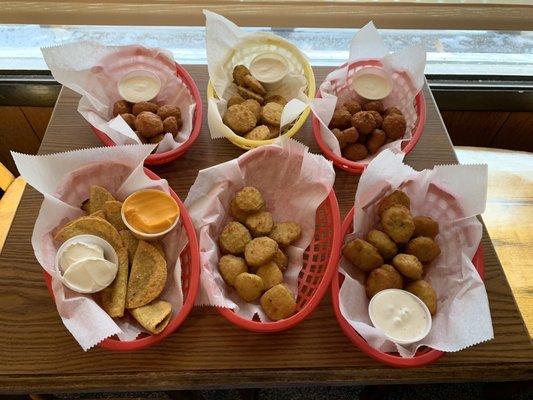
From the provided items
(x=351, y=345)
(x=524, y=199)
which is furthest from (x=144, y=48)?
(x=524, y=199)

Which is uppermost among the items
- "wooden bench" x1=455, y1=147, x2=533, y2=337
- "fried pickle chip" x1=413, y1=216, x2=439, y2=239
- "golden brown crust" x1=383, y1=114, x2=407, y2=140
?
"golden brown crust" x1=383, y1=114, x2=407, y2=140

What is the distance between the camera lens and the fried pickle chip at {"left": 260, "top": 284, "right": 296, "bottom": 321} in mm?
1178

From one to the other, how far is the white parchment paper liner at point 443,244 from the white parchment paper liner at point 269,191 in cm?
15

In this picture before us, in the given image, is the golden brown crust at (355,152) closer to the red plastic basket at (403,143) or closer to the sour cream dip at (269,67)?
the red plastic basket at (403,143)

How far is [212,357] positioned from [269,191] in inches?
21.2

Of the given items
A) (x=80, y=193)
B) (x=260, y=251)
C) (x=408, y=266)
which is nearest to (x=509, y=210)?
(x=408, y=266)

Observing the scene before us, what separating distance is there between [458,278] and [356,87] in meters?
0.75

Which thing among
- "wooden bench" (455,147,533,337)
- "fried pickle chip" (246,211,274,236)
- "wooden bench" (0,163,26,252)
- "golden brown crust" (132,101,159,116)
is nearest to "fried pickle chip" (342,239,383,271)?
"fried pickle chip" (246,211,274,236)

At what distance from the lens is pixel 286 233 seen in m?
1.35

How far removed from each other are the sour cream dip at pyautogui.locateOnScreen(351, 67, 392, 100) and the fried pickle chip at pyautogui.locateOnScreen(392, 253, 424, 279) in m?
0.65

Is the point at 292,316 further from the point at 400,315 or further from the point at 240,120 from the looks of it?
the point at 240,120

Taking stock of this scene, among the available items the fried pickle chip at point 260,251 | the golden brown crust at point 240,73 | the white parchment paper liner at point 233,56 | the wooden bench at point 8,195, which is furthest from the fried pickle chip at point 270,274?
the wooden bench at point 8,195

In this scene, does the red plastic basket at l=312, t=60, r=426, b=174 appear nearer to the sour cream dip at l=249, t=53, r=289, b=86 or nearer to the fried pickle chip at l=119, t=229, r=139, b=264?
the sour cream dip at l=249, t=53, r=289, b=86

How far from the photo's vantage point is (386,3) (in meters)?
1.72
